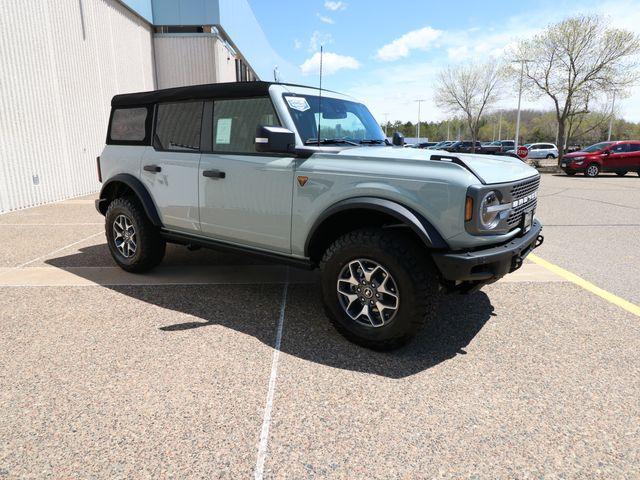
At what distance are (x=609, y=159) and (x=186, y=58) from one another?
19.0 metres

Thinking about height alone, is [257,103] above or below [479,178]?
above

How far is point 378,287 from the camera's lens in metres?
3.22

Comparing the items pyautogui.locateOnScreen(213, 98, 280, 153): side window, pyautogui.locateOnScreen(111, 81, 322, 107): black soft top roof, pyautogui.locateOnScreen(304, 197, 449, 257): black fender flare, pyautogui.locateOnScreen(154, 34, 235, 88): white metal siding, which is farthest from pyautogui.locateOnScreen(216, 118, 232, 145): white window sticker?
pyautogui.locateOnScreen(154, 34, 235, 88): white metal siding

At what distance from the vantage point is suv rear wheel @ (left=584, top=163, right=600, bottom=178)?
67.2 ft

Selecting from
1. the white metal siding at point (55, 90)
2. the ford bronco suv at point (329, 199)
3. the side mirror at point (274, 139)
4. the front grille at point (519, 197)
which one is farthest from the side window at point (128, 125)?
the white metal siding at point (55, 90)

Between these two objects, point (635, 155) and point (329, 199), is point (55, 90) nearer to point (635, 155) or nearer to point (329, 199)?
point (329, 199)

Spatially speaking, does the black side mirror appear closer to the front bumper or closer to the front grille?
the front grille

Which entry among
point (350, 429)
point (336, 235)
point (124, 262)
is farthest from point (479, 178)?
point (124, 262)

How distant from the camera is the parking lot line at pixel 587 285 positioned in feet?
13.6

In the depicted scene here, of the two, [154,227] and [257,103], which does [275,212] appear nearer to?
[257,103]

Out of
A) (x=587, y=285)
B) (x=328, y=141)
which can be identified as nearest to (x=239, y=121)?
(x=328, y=141)

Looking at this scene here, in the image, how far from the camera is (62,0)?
11.5 m

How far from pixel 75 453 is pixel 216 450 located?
68 centimetres

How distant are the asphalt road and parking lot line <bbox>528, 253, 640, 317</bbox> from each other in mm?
119
